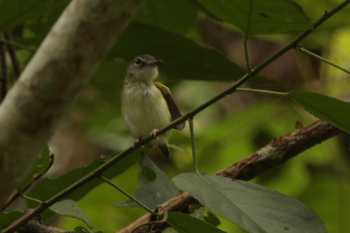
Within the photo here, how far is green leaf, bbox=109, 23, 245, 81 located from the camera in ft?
7.41

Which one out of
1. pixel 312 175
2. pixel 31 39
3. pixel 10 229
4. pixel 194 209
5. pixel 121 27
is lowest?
pixel 10 229

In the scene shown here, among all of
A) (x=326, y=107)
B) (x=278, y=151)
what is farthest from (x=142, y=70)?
(x=326, y=107)

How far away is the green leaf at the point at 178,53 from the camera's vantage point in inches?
89.0

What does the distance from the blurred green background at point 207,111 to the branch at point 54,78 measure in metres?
1.18

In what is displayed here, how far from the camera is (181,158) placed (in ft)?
12.7

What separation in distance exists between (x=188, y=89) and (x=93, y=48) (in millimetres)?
3342

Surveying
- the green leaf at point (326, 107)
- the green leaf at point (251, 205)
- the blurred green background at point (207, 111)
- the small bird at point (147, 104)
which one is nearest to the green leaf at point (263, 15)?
the green leaf at point (326, 107)

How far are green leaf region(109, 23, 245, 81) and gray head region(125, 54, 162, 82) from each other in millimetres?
175

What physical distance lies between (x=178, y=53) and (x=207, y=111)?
88.7 inches

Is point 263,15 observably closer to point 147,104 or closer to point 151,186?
point 151,186

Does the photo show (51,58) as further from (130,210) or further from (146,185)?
(130,210)

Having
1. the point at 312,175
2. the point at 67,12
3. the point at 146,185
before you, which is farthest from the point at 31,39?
the point at 312,175

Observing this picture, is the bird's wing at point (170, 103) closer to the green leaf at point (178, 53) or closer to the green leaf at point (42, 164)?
the green leaf at point (178, 53)

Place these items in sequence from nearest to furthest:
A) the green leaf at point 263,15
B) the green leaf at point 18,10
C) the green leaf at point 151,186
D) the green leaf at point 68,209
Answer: the green leaf at point 263,15 < the green leaf at point 68,209 < the green leaf at point 18,10 < the green leaf at point 151,186
